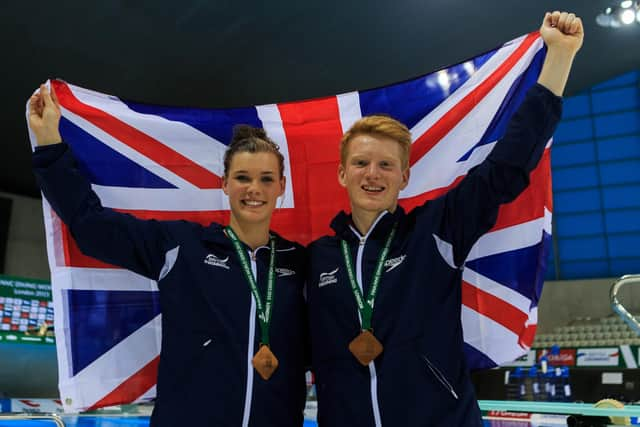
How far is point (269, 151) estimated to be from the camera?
234 cm

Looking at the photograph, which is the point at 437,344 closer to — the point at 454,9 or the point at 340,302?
the point at 340,302

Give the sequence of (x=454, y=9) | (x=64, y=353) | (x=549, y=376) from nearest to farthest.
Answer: (x=64, y=353) < (x=549, y=376) < (x=454, y=9)

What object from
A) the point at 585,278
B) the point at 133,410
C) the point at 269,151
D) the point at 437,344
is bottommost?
the point at 133,410

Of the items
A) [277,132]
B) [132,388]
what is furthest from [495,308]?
[132,388]

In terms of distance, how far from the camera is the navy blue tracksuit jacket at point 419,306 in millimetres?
1873

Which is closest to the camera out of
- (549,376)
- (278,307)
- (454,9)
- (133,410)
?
(278,307)

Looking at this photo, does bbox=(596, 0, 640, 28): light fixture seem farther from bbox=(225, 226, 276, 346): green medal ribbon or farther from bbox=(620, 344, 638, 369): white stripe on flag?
bbox=(225, 226, 276, 346): green medal ribbon

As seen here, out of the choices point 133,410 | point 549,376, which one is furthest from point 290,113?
point 549,376

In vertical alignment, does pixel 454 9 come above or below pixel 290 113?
above

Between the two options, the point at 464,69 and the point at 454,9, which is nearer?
the point at 464,69

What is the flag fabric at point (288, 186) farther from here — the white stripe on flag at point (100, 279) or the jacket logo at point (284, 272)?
the jacket logo at point (284, 272)

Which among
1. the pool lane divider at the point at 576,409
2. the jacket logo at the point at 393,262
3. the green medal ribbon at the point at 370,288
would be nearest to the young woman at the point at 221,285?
the green medal ribbon at the point at 370,288

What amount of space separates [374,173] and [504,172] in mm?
435

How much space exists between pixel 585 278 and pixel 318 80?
1019 centimetres
